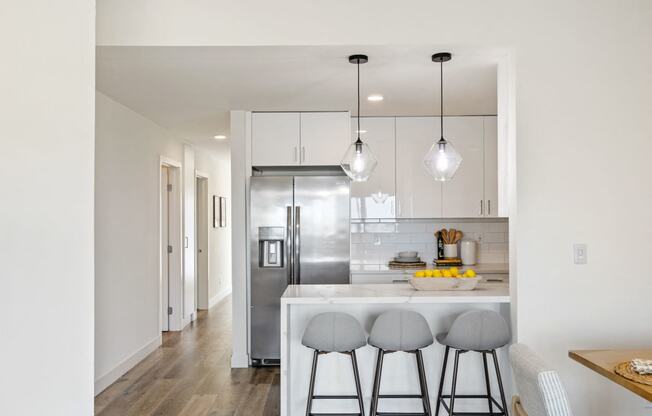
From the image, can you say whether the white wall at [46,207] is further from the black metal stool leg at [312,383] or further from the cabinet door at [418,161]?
the cabinet door at [418,161]

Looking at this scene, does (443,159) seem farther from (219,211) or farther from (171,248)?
(219,211)

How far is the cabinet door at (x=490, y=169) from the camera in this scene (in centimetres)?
519

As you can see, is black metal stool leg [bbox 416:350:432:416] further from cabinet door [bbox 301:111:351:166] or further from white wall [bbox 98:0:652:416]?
cabinet door [bbox 301:111:351:166]

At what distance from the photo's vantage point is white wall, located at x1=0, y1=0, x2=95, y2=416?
1535mm

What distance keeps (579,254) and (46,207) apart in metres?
2.67

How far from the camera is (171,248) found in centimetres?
639

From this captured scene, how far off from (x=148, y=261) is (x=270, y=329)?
1.49m

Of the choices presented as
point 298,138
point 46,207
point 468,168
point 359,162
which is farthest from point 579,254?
point 298,138

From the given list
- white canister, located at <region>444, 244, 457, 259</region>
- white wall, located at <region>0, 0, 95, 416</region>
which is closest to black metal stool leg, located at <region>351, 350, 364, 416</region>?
white wall, located at <region>0, 0, 95, 416</region>

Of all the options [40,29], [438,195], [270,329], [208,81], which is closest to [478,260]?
[438,195]

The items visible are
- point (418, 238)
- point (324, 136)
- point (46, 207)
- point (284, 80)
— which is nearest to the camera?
point (46, 207)

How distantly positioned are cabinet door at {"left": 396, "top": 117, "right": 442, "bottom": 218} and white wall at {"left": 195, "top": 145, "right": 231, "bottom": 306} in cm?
292

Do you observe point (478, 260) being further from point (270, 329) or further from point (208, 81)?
point (208, 81)

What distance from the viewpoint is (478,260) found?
17.9 feet
